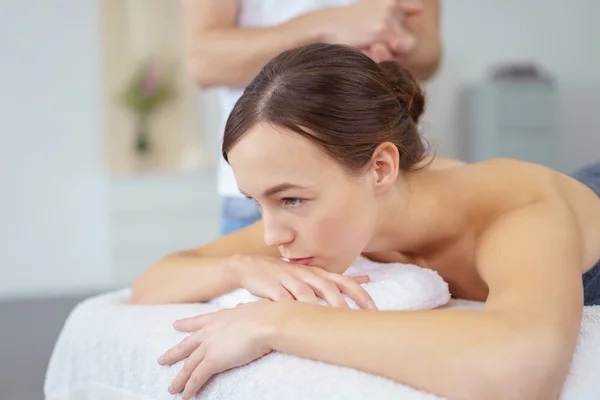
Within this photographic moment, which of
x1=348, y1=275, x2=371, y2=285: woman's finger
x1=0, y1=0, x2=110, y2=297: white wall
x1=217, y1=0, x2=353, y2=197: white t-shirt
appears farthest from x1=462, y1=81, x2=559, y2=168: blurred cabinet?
x1=348, y1=275, x2=371, y2=285: woman's finger

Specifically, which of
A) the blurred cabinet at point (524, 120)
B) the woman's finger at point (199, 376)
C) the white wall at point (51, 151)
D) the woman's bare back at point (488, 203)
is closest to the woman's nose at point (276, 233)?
the woman's finger at point (199, 376)

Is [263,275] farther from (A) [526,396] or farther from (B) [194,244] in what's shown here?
(B) [194,244]

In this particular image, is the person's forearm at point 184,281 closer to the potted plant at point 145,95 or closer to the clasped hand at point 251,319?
the clasped hand at point 251,319

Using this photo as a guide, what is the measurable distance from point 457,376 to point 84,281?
476cm

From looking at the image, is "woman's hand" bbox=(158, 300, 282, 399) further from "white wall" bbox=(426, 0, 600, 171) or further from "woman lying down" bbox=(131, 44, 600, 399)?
"white wall" bbox=(426, 0, 600, 171)

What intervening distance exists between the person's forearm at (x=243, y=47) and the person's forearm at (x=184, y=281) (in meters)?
0.38

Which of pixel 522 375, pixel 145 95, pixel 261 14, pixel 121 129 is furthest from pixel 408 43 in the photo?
pixel 121 129

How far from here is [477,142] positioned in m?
5.27

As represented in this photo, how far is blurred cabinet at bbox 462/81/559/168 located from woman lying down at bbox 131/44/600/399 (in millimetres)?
3801

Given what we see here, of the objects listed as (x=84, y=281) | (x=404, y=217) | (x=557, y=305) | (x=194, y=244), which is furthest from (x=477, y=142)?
(x=557, y=305)

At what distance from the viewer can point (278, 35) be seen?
158 cm

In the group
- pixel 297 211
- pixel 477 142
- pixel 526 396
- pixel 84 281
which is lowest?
pixel 84 281

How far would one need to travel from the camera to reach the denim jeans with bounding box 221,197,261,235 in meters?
1.75

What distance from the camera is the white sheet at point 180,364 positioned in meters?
0.93
